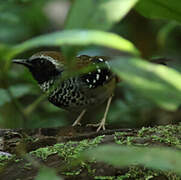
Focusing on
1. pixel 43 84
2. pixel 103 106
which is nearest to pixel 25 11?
pixel 103 106

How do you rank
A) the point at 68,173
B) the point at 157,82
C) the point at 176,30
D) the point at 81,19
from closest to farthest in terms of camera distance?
the point at 157,82 → the point at 81,19 → the point at 68,173 → the point at 176,30

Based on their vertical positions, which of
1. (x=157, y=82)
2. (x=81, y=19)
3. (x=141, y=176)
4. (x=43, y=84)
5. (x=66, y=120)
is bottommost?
(x=66, y=120)

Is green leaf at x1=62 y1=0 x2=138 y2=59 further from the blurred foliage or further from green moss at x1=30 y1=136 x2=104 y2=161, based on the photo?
green moss at x1=30 y1=136 x2=104 y2=161

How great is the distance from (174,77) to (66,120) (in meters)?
4.77

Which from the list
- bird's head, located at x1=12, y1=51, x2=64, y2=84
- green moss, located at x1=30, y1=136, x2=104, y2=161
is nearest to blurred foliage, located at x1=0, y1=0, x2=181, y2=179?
bird's head, located at x1=12, y1=51, x2=64, y2=84

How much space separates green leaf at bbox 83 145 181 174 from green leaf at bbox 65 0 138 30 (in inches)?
15.2

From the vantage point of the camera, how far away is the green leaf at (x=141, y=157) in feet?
4.13

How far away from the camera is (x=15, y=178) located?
226 centimetres

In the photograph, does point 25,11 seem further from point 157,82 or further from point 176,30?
point 157,82

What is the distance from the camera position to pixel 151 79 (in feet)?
4.26

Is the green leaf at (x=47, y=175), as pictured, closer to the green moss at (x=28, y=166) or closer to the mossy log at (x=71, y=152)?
the mossy log at (x=71, y=152)

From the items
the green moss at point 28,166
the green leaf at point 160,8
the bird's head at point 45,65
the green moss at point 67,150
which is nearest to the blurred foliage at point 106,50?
the green leaf at point 160,8

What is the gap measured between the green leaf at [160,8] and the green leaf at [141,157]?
0.89m

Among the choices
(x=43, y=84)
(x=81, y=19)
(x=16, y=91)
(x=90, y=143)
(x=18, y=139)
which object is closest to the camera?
(x=81, y=19)
